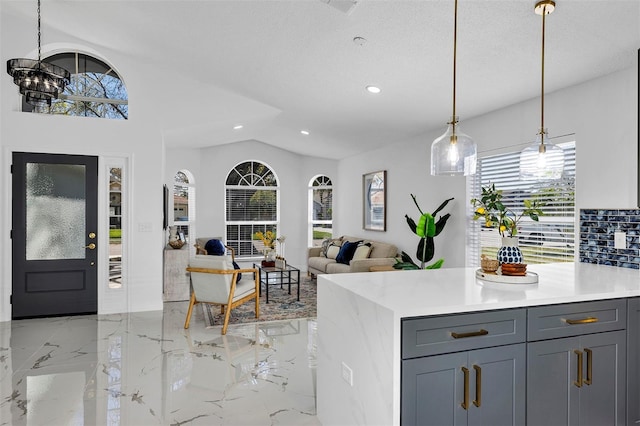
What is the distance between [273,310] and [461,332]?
3865 mm

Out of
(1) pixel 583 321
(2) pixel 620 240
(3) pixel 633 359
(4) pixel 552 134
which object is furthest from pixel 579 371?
(4) pixel 552 134

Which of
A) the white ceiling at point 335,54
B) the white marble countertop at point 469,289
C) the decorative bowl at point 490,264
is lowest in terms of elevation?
the white marble countertop at point 469,289

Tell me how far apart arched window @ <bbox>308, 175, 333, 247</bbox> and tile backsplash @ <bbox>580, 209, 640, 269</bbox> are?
237 inches

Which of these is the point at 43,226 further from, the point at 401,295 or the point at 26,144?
the point at 401,295

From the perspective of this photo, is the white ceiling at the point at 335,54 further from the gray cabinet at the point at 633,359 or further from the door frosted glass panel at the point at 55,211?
the gray cabinet at the point at 633,359

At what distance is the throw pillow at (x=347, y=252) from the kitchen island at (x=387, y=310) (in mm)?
4279

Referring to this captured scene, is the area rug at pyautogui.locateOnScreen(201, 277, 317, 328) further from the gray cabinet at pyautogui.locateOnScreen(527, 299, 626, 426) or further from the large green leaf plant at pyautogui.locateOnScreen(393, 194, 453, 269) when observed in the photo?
the gray cabinet at pyautogui.locateOnScreen(527, 299, 626, 426)

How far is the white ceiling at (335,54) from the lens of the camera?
2.82 m

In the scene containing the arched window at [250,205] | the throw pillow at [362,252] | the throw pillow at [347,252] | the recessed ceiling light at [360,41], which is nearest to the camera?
the recessed ceiling light at [360,41]

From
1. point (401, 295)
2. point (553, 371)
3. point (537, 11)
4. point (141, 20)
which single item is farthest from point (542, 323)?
point (141, 20)

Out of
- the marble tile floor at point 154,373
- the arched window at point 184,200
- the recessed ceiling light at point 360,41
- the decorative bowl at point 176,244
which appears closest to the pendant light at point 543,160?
the recessed ceiling light at point 360,41

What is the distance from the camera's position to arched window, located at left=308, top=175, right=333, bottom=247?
29.9 ft

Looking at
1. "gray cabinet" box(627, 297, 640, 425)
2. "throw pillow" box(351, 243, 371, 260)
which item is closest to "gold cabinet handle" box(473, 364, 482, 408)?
"gray cabinet" box(627, 297, 640, 425)

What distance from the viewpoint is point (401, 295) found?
1.96 m
